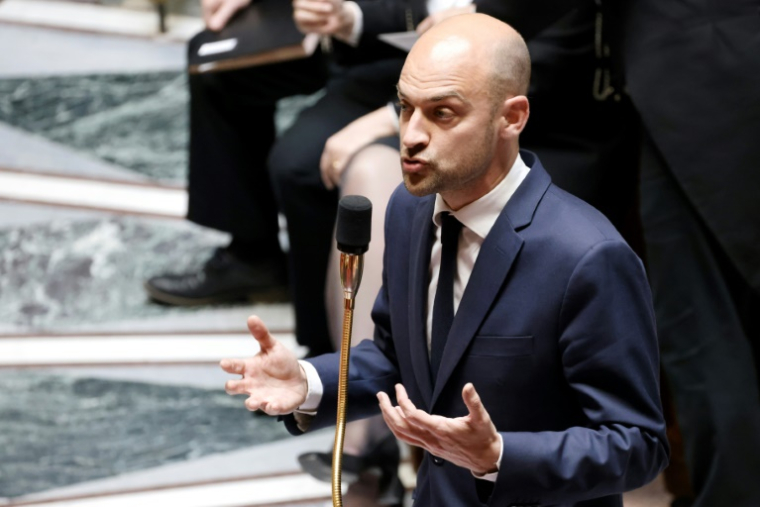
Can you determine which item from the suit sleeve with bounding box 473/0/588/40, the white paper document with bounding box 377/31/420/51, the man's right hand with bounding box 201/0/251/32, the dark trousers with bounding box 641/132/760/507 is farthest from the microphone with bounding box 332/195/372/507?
the man's right hand with bounding box 201/0/251/32

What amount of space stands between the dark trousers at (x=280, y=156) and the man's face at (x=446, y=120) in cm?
151

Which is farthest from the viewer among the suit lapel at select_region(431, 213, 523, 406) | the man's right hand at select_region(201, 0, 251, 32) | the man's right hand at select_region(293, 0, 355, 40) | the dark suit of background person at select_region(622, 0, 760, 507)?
the man's right hand at select_region(201, 0, 251, 32)

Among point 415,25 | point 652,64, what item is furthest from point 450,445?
point 415,25

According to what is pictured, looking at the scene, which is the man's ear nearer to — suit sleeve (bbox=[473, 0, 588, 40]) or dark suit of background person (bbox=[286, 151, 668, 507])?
dark suit of background person (bbox=[286, 151, 668, 507])

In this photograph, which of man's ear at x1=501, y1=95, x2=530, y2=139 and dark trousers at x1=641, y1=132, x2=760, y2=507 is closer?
man's ear at x1=501, y1=95, x2=530, y2=139

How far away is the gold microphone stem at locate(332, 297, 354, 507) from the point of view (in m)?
1.57

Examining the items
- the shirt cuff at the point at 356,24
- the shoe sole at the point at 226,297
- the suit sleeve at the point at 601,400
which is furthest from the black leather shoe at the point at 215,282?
the suit sleeve at the point at 601,400

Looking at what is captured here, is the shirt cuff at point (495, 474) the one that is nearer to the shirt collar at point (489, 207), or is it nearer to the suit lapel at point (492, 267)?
the suit lapel at point (492, 267)

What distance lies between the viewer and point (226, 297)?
352cm

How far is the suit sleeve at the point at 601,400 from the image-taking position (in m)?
1.51

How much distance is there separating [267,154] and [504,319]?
80.0 inches

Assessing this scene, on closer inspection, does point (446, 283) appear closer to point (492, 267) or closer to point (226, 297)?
point (492, 267)

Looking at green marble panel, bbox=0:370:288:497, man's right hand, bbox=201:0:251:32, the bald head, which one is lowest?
green marble panel, bbox=0:370:288:497

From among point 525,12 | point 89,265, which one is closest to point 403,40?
point 525,12
